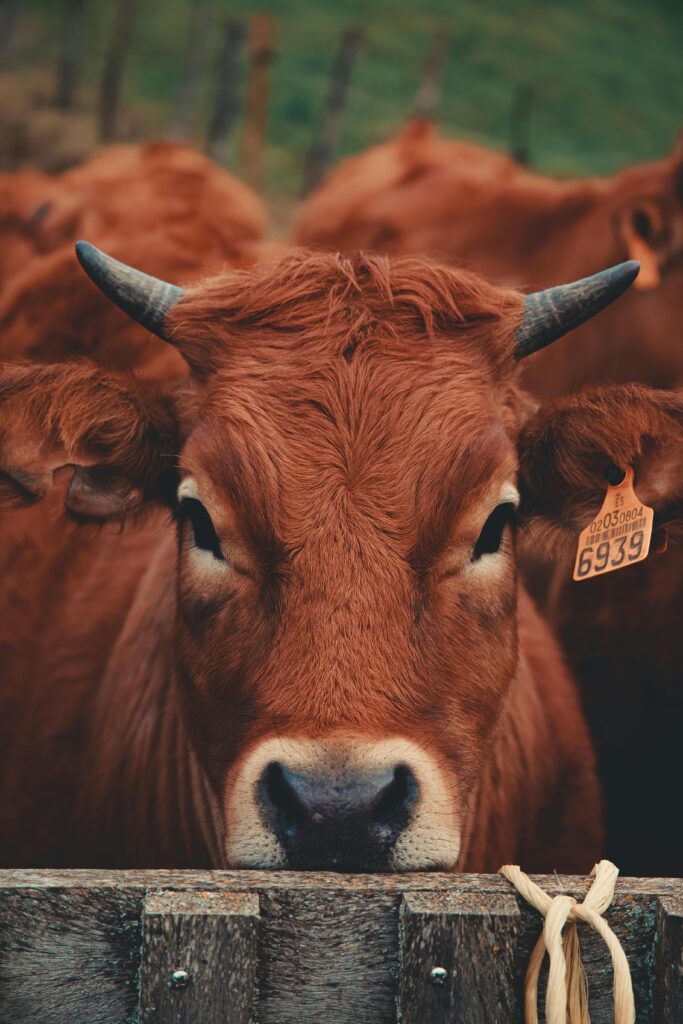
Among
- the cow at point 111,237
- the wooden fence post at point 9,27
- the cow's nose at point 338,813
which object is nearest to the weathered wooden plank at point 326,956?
the cow's nose at point 338,813

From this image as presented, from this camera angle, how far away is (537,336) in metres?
3.07

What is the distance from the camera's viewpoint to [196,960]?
71.9 inches

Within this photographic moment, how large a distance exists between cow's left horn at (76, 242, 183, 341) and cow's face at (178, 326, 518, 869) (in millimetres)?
306

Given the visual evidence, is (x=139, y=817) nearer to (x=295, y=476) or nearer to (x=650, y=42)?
(x=295, y=476)

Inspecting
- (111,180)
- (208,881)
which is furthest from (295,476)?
(111,180)

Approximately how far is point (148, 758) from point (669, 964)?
6.60ft

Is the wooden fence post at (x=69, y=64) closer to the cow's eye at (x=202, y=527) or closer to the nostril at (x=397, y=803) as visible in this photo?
the cow's eye at (x=202, y=527)


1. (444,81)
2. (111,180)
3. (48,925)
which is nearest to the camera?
(48,925)

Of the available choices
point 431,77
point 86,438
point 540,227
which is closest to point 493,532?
point 86,438

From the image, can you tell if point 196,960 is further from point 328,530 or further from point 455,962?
point 328,530

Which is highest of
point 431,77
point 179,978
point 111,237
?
point 431,77

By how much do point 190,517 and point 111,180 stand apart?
177 inches

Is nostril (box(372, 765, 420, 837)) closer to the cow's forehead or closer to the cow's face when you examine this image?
the cow's face

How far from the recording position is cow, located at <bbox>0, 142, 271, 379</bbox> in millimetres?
4578
